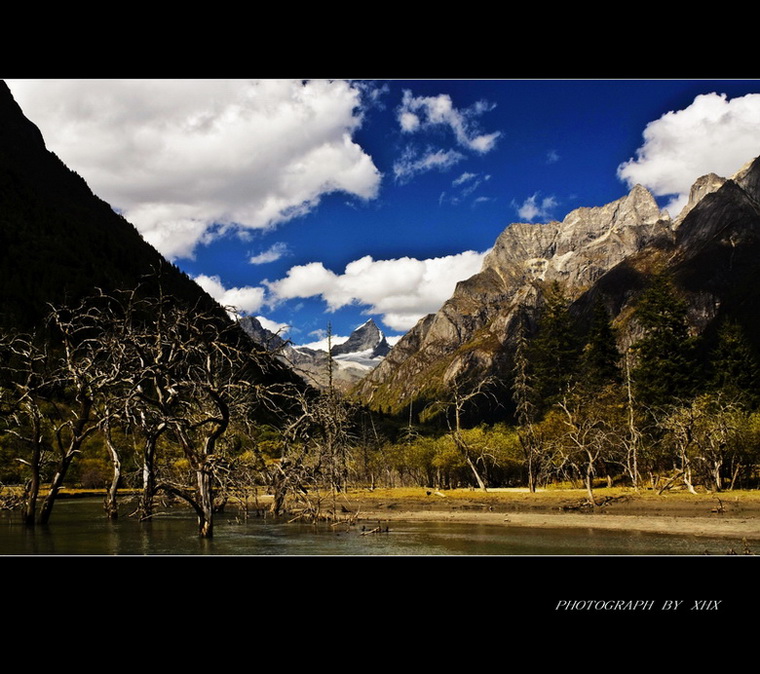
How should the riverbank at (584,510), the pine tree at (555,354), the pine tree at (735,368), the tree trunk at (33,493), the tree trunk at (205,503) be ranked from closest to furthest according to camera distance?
the tree trunk at (205,503)
the tree trunk at (33,493)
the riverbank at (584,510)
the pine tree at (735,368)
the pine tree at (555,354)

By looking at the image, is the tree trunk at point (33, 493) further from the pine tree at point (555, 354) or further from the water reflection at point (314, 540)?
the pine tree at point (555, 354)

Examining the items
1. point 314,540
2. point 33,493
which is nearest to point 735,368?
point 314,540

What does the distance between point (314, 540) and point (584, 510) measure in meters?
26.5

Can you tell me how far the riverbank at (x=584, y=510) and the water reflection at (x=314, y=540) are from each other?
3395 millimetres

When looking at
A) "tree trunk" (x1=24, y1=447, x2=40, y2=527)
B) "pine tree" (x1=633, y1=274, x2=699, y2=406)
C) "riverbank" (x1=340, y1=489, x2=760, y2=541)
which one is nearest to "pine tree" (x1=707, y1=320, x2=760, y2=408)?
"pine tree" (x1=633, y1=274, x2=699, y2=406)

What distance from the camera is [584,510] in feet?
161

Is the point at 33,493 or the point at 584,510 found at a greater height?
the point at 33,493

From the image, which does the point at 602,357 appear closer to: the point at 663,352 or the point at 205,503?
the point at 663,352

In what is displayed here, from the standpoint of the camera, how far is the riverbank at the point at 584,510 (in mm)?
37938

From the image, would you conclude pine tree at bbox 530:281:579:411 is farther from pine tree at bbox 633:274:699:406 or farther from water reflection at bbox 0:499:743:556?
water reflection at bbox 0:499:743:556

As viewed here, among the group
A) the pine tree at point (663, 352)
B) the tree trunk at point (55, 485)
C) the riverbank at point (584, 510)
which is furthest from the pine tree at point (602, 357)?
the tree trunk at point (55, 485)

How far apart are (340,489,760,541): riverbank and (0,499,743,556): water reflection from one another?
3.39 metres
